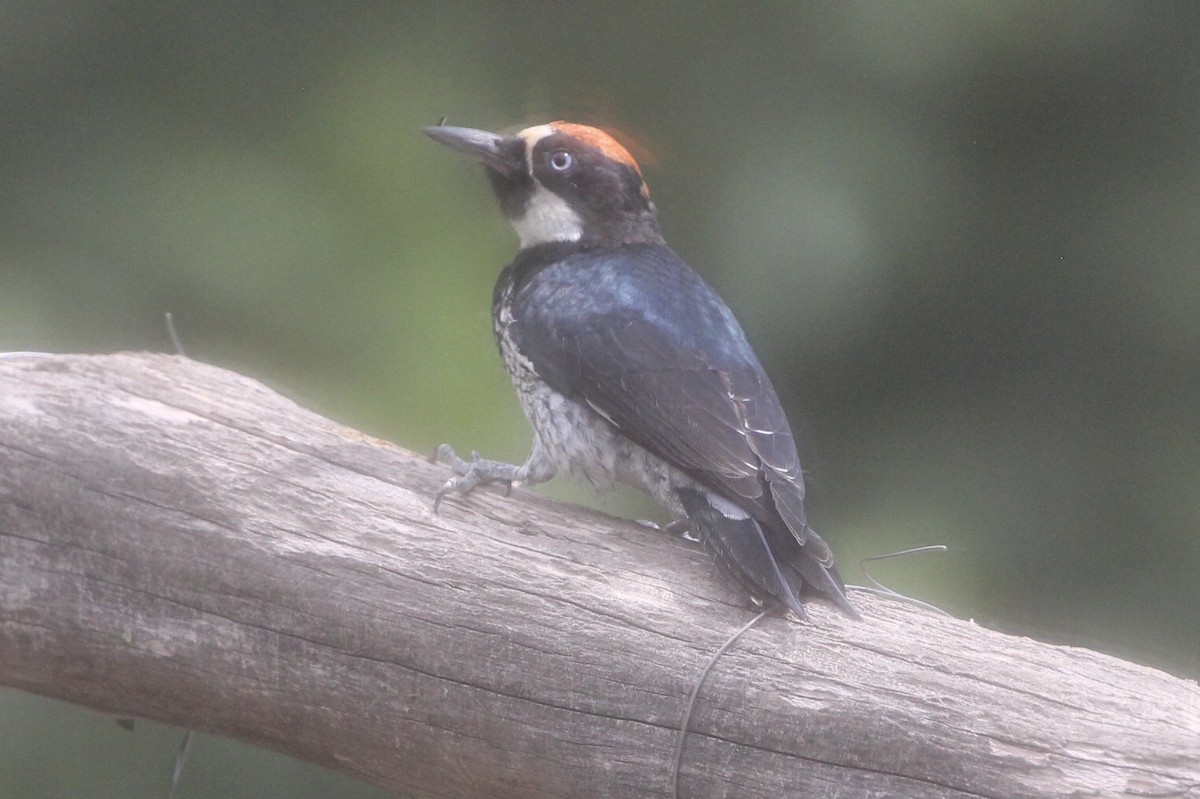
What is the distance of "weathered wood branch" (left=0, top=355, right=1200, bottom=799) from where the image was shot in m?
1.64

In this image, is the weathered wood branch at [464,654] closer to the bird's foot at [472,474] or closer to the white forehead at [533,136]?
the bird's foot at [472,474]

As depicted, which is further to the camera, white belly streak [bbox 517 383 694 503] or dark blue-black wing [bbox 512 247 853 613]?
white belly streak [bbox 517 383 694 503]

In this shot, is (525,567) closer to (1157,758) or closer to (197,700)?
(197,700)

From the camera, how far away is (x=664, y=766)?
66.0 inches

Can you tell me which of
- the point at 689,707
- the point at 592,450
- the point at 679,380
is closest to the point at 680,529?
the point at 592,450

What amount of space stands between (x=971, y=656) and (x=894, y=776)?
24 cm

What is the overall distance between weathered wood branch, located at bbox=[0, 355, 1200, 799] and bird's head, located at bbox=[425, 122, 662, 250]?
0.75m

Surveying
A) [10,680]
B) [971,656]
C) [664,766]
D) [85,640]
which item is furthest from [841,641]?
[10,680]

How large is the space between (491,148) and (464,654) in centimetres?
113

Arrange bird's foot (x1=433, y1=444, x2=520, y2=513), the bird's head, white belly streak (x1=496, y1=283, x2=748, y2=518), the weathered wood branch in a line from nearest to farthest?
the weathered wood branch < bird's foot (x1=433, y1=444, x2=520, y2=513) < white belly streak (x1=496, y1=283, x2=748, y2=518) < the bird's head

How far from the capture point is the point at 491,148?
8.24ft

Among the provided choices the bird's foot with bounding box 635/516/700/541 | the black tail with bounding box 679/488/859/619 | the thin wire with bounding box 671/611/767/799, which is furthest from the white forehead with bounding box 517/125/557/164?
the thin wire with bounding box 671/611/767/799

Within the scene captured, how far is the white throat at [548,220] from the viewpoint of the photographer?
2.51 meters

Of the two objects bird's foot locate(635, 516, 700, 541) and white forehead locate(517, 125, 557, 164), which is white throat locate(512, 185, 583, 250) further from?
bird's foot locate(635, 516, 700, 541)
